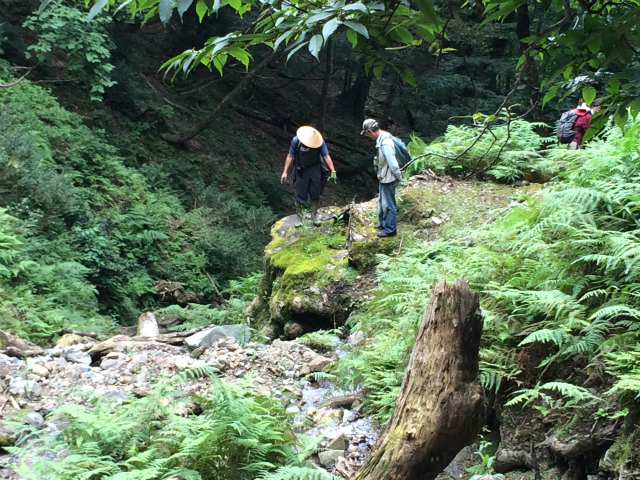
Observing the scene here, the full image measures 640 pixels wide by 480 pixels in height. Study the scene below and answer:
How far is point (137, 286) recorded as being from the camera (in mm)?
10727

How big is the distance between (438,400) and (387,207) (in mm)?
4966

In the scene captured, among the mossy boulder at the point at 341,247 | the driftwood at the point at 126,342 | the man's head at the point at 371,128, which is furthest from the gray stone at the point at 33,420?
the man's head at the point at 371,128

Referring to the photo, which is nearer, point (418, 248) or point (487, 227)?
point (487, 227)

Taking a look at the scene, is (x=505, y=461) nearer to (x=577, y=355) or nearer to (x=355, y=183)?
(x=577, y=355)

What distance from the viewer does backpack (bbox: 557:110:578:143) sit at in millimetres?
Result: 9188

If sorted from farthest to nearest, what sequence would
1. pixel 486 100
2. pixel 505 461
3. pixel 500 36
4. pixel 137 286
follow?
pixel 486 100
pixel 500 36
pixel 137 286
pixel 505 461

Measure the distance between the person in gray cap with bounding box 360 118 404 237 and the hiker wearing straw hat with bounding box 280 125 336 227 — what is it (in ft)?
4.79

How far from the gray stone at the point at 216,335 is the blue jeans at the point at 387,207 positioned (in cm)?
253

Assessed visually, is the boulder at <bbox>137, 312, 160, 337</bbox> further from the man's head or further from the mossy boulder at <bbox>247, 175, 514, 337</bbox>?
the man's head

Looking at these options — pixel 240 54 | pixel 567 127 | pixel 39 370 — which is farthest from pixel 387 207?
pixel 240 54

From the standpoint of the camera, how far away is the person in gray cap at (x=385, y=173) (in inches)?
281

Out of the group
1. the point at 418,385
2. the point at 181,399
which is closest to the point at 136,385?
the point at 181,399

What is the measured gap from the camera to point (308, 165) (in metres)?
8.87

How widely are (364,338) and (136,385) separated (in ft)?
8.09
